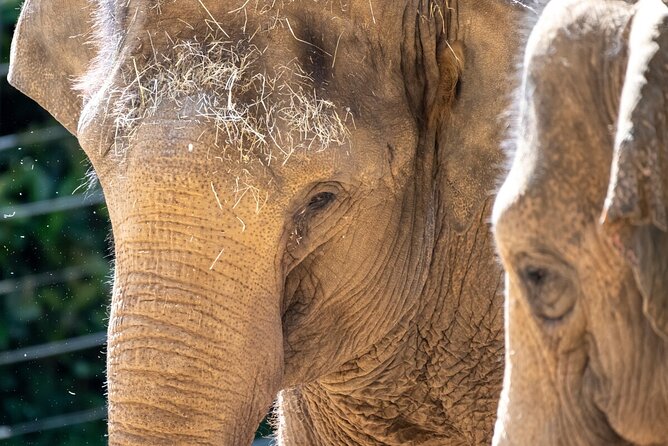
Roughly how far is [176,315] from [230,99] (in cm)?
40

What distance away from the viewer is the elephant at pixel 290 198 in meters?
3.01

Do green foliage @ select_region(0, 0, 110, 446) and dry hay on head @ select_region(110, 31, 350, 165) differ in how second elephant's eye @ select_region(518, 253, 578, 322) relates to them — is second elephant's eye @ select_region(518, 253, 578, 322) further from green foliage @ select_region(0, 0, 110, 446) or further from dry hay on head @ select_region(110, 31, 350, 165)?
green foliage @ select_region(0, 0, 110, 446)

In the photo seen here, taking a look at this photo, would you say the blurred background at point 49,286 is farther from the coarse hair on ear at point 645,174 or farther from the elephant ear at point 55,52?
the coarse hair on ear at point 645,174

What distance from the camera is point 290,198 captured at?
10.3 feet

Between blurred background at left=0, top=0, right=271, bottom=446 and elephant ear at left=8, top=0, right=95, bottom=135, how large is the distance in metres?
2.41

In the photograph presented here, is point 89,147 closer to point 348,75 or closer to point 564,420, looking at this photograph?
point 348,75

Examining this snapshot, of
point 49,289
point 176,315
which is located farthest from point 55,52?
point 49,289

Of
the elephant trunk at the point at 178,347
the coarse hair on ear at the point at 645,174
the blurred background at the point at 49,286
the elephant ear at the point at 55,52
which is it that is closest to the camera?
the coarse hair on ear at the point at 645,174

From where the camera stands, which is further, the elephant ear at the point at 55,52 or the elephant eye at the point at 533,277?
the elephant ear at the point at 55,52

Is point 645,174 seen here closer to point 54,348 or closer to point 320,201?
point 320,201

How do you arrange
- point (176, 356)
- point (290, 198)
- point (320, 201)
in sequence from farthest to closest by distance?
point (320, 201), point (290, 198), point (176, 356)

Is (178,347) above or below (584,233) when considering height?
above

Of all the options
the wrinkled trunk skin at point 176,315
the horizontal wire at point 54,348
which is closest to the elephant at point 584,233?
the wrinkled trunk skin at point 176,315

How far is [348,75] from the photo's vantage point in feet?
10.7
